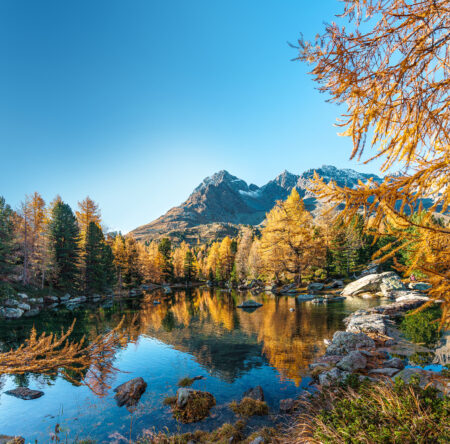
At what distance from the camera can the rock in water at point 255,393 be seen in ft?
27.6

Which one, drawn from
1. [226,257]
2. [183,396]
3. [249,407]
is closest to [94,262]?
[226,257]

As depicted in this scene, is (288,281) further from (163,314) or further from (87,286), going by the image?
(87,286)

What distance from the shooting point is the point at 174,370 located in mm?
11586

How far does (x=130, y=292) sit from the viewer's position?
168 feet

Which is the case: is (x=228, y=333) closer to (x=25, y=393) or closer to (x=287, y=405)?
(x=287, y=405)

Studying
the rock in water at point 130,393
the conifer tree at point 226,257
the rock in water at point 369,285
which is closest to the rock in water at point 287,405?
the rock in water at point 130,393

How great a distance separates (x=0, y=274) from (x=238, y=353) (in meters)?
29.6

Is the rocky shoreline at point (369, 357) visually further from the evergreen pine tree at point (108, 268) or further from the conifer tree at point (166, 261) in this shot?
the conifer tree at point (166, 261)

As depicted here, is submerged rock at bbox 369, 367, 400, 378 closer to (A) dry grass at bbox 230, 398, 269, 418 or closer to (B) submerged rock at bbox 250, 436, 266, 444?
(A) dry grass at bbox 230, 398, 269, 418

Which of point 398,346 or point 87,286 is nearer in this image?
point 398,346

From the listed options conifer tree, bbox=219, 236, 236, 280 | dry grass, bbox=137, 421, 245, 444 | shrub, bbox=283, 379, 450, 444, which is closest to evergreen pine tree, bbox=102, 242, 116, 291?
conifer tree, bbox=219, 236, 236, 280

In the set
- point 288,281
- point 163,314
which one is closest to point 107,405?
point 163,314

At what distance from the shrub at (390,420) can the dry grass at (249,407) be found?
247 cm

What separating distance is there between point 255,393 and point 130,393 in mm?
4811
